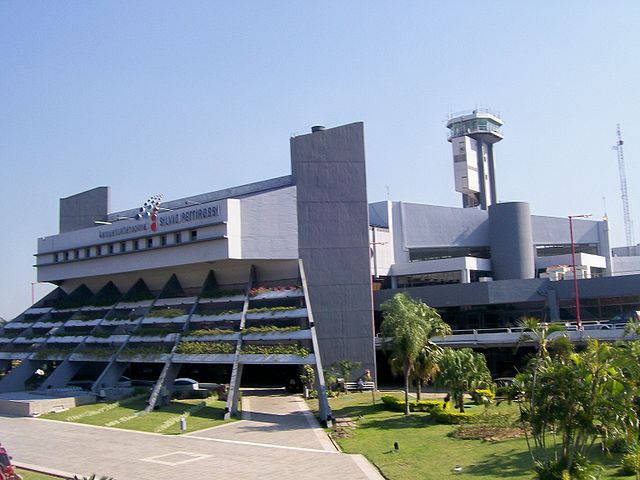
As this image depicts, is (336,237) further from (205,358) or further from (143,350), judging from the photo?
(143,350)

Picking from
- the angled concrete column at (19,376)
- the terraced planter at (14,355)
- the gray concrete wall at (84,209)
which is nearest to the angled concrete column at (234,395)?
the angled concrete column at (19,376)

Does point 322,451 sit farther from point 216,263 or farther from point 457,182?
point 457,182

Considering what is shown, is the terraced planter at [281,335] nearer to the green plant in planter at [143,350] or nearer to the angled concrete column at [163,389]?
the angled concrete column at [163,389]

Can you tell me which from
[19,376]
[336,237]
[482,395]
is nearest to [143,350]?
[19,376]

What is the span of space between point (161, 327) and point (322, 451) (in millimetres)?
25543

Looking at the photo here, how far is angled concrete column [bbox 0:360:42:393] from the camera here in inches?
2240

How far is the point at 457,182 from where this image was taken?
75125 mm

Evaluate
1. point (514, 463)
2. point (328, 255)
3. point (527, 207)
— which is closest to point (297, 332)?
point (328, 255)

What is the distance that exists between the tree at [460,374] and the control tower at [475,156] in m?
40.5

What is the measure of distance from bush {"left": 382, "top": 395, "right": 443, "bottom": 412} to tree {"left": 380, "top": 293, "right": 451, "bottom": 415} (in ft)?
2.62

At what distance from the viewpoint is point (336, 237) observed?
5116 centimetres

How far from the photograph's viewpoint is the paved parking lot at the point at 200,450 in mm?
27562

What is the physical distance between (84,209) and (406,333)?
47.4 m

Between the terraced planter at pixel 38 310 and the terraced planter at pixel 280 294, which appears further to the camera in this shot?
the terraced planter at pixel 38 310
